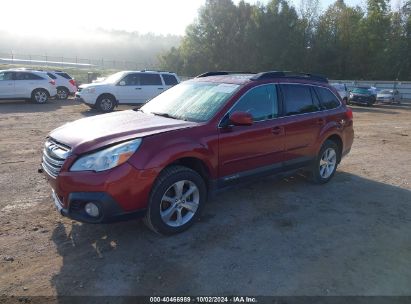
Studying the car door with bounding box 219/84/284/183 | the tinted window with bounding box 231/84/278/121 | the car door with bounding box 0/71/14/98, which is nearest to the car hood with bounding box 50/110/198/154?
the car door with bounding box 219/84/284/183

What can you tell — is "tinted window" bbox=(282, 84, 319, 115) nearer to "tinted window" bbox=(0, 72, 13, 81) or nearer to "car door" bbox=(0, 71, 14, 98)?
"car door" bbox=(0, 71, 14, 98)

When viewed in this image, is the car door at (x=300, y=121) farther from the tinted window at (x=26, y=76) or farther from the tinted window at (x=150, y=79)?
the tinted window at (x=26, y=76)

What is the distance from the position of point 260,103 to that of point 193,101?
901 mm

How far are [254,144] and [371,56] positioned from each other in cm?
4619

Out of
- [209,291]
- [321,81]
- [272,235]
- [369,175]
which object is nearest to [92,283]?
[209,291]

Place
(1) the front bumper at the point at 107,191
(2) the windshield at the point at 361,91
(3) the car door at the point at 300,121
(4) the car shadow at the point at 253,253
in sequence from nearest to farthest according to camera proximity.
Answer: (4) the car shadow at the point at 253,253, (1) the front bumper at the point at 107,191, (3) the car door at the point at 300,121, (2) the windshield at the point at 361,91

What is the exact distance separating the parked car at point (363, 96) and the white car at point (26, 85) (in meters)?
20.2

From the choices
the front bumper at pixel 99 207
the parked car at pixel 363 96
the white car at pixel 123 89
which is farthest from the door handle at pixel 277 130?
the parked car at pixel 363 96

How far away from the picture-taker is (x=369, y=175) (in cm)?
720

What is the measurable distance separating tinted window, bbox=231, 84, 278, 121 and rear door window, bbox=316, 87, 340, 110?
4.23ft

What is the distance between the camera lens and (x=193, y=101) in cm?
514

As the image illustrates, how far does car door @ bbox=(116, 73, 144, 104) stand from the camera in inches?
647

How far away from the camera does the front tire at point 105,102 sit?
16.0m

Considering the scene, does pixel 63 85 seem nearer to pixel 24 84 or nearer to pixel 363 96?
pixel 24 84
